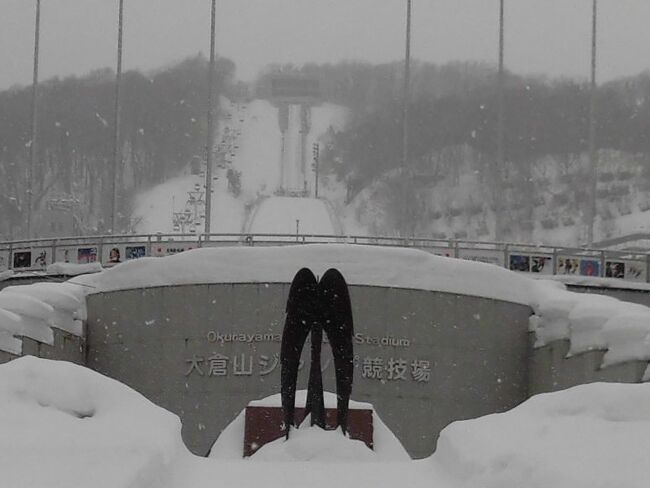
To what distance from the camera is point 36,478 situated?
292 inches

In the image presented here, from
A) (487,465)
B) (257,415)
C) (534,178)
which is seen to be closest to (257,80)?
(534,178)

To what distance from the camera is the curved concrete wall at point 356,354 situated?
888 inches

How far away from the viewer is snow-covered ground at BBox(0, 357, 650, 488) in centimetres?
782

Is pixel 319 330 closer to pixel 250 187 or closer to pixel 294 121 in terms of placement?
pixel 250 187

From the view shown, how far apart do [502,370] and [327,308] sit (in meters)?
9.28

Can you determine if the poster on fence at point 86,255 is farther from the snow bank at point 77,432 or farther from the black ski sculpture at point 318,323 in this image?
the snow bank at point 77,432

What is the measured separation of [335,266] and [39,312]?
17.9 feet

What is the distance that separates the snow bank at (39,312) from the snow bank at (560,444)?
882cm

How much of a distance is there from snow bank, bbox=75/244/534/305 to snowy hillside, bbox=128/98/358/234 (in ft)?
70.1

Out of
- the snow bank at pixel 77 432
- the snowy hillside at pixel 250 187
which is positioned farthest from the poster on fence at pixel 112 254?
the snow bank at pixel 77 432

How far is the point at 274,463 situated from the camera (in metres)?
11.9

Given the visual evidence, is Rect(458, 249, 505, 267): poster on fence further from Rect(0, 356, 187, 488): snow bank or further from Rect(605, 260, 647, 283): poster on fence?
Rect(0, 356, 187, 488): snow bank

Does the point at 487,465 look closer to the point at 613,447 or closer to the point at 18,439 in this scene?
the point at 613,447

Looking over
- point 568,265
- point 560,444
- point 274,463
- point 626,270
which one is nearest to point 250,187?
point 626,270
